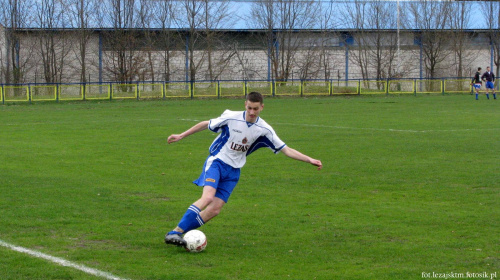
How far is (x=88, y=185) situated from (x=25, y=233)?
3.18 metres

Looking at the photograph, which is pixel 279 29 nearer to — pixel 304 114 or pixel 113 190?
pixel 304 114

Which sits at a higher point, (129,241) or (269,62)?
(269,62)

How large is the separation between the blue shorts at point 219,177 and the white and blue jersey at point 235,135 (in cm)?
6

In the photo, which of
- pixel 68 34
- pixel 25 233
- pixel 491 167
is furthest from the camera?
pixel 68 34

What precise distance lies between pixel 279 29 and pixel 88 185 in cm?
4058

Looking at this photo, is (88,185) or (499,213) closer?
(499,213)

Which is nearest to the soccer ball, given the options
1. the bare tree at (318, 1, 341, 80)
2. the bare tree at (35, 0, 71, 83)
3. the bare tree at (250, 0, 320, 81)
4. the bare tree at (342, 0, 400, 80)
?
the bare tree at (250, 0, 320, 81)

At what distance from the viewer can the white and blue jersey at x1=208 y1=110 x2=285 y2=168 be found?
6.74 meters

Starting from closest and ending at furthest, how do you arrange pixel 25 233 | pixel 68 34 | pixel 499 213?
pixel 25 233 → pixel 499 213 → pixel 68 34

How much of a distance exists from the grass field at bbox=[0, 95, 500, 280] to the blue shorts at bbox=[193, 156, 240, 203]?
1.87 feet

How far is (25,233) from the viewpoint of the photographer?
22.9 feet

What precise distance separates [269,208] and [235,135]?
208cm

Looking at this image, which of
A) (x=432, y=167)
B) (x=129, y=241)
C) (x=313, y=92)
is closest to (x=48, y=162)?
(x=129, y=241)

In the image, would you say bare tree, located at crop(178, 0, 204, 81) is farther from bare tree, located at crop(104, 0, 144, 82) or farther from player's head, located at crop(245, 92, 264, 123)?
player's head, located at crop(245, 92, 264, 123)
